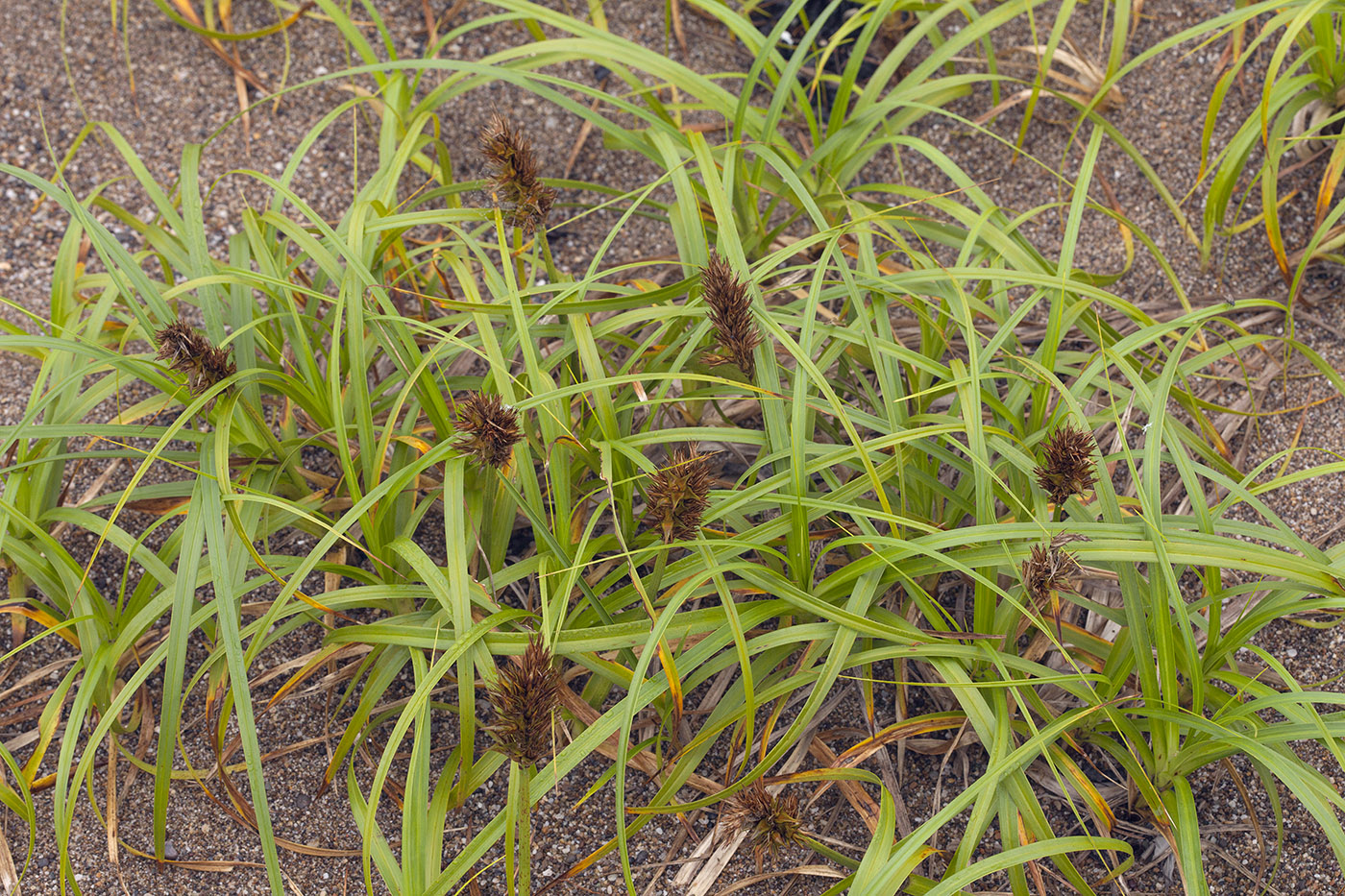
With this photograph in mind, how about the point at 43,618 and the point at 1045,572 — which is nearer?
the point at 1045,572

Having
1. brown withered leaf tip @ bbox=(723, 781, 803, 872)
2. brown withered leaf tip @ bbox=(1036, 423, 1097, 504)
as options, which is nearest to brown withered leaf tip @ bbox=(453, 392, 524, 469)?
brown withered leaf tip @ bbox=(723, 781, 803, 872)

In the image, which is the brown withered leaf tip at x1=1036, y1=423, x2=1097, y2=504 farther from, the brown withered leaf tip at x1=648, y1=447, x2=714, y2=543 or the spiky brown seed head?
the brown withered leaf tip at x1=648, y1=447, x2=714, y2=543

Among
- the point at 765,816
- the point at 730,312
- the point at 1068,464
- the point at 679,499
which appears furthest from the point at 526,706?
the point at 1068,464

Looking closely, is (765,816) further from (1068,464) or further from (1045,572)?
(1068,464)

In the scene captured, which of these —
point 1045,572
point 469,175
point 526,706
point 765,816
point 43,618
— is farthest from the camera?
point 469,175

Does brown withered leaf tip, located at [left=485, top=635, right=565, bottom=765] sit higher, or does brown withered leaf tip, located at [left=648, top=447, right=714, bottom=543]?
brown withered leaf tip, located at [left=648, top=447, right=714, bottom=543]

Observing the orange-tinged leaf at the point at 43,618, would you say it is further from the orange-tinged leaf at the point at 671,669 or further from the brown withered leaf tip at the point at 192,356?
the orange-tinged leaf at the point at 671,669
